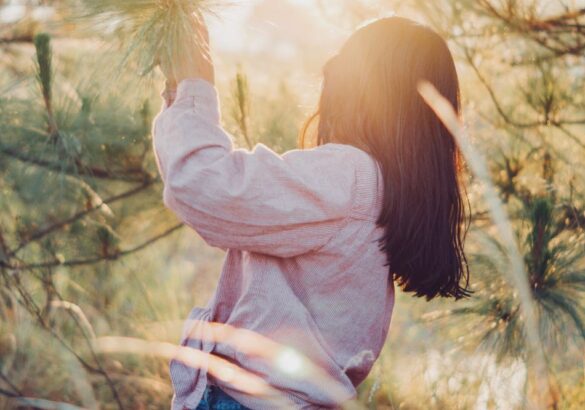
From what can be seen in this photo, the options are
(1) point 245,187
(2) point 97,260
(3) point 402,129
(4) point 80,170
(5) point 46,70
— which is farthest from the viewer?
(2) point 97,260

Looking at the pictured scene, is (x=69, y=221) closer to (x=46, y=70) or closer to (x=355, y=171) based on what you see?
(x=46, y=70)

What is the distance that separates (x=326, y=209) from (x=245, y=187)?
10 centimetres

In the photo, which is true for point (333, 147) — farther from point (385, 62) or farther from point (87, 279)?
point (87, 279)

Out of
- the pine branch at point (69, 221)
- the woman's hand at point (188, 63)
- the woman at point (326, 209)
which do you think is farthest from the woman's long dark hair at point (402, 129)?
the pine branch at point (69, 221)

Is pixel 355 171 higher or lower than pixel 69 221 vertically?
higher

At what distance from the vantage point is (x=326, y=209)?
88cm

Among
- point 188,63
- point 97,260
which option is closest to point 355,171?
point 188,63

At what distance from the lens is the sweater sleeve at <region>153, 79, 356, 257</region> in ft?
2.77

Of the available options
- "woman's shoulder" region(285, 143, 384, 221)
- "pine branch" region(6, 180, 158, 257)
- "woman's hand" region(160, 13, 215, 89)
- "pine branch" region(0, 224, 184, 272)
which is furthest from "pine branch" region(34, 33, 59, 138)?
"woman's shoulder" region(285, 143, 384, 221)

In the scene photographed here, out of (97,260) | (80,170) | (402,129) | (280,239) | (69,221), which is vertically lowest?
(97,260)

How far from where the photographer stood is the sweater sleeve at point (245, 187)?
33.3 inches

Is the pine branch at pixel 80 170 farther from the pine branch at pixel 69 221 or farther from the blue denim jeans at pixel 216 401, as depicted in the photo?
the blue denim jeans at pixel 216 401

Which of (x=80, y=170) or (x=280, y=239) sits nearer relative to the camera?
(x=280, y=239)

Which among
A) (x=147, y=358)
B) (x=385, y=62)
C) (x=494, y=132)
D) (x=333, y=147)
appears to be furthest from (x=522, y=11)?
(x=147, y=358)
